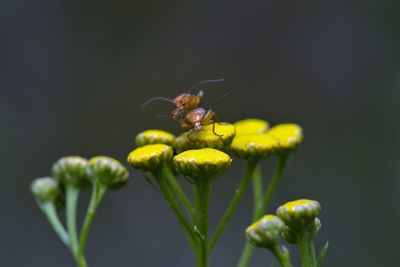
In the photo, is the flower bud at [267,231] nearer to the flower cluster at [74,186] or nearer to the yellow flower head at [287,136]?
the yellow flower head at [287,136]

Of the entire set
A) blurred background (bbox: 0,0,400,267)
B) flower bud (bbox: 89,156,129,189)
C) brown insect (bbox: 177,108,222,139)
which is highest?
brown insect (bbox: 177,108,222,139)

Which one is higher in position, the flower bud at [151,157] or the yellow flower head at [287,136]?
the flower bud at [151,157]

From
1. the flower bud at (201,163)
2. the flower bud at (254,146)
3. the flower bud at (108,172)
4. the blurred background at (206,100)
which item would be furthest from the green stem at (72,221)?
the blurred background at (206,100)

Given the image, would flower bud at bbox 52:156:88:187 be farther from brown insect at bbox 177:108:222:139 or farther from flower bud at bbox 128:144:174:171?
brown insect at bbox 177:108:222:139

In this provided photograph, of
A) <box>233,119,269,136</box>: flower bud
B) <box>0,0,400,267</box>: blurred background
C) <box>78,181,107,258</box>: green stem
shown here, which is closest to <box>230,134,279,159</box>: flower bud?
<box>233,119,269,136</box>: flower bud

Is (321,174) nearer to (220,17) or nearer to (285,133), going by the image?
(220,17)

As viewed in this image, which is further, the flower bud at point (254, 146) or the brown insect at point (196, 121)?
the flower bud at point (254, 146)
